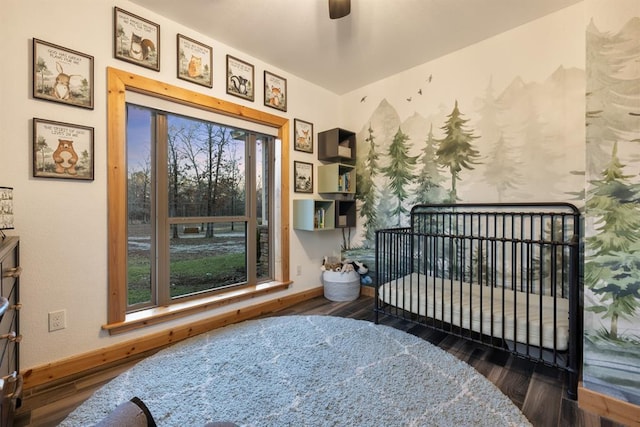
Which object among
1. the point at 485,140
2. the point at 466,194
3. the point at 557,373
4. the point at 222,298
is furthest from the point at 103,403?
the point at 485,140

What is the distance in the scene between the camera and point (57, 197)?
5.51 ft

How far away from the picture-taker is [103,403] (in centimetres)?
141

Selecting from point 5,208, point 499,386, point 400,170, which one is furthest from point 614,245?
point 5,208

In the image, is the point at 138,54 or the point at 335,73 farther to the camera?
the point at 335,73

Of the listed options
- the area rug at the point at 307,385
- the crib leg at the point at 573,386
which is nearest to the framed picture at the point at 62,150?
the area rug at the point at 307,385

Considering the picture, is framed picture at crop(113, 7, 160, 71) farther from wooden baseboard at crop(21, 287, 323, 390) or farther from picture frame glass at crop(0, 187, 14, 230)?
wooden baseboard at crop(21, 287, 323, 390)

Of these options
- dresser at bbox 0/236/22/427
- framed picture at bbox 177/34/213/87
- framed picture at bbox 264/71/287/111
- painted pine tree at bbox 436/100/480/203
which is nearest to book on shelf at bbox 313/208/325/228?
framed picture at bbox 264/71/287/111

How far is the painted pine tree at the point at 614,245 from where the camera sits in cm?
130

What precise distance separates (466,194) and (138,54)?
2.85 metres

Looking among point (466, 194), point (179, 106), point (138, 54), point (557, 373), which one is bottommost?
point (557, 373)

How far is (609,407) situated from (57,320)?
3.00 meters

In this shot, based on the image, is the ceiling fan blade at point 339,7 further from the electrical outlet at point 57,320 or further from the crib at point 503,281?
the electrical outlet at point 57,320

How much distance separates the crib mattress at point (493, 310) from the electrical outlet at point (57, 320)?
2184 millimetres

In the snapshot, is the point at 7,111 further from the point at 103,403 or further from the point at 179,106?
the point at 103,403
